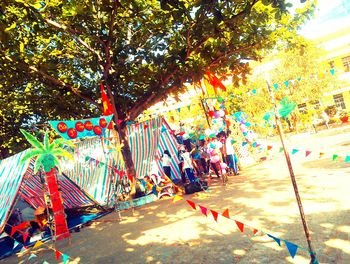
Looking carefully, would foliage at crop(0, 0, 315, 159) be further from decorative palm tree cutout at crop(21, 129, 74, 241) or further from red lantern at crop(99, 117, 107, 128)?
decorative palm tree cutout at crop(21, 129, 74, 241)

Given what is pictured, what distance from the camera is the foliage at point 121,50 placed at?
7.60 m

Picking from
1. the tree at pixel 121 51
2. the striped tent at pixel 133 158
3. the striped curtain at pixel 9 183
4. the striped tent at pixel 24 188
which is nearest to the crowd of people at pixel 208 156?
the striped tent at pixel 133 158

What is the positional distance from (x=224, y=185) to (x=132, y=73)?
5289mm

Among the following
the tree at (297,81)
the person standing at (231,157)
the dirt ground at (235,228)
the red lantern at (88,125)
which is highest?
the tree at (297,81)

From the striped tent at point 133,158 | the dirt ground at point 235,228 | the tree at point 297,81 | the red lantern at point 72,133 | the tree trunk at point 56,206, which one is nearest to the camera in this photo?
the dirt ground at point 235,228

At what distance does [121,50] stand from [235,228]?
6986 mm

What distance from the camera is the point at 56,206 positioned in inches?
257

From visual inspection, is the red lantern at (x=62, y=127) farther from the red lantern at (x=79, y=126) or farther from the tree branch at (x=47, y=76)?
the tree branch at (x=47, y=76)

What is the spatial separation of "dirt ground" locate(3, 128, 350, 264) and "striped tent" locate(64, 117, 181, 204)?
162 centimetres

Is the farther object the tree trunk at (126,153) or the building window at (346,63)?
the building window at (346,63)

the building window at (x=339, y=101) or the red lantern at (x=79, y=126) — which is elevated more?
the red lantern at (x=79, y=126)

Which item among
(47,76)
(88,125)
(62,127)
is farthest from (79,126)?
(47,76)

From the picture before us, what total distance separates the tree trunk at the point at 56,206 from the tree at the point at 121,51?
350 centimetres

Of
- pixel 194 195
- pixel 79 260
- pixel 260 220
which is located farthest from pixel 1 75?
pixel 260 220
